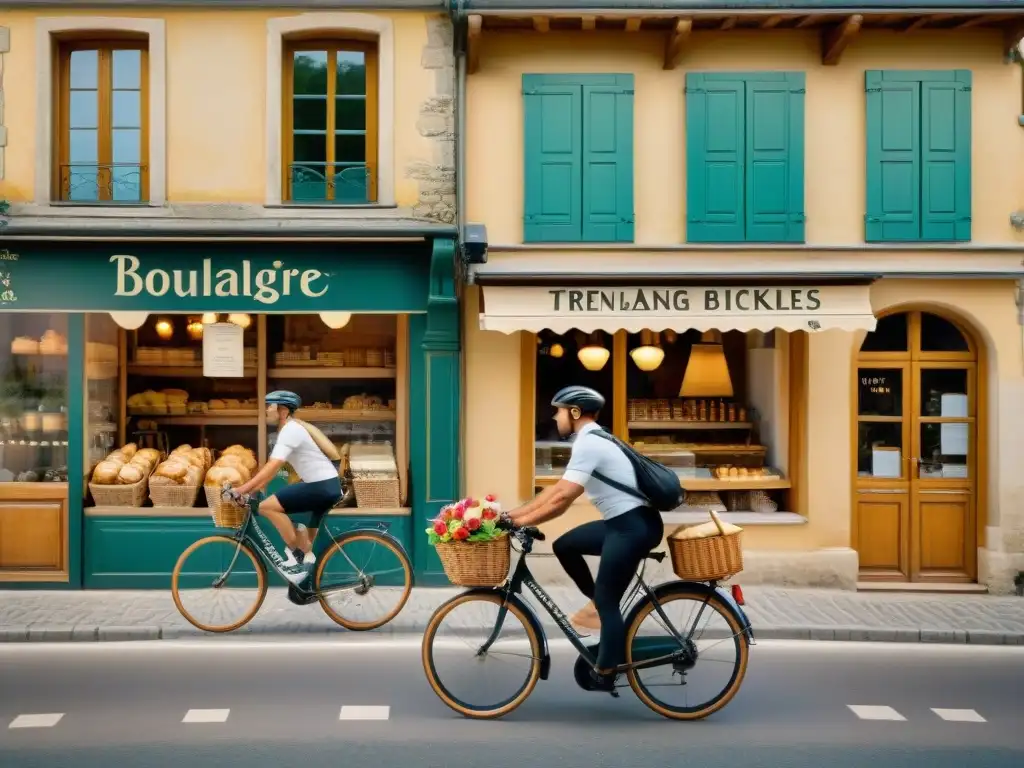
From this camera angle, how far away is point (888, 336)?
1120cm

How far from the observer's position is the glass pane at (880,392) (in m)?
11.2

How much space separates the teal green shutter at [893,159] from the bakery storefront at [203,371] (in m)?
4.35

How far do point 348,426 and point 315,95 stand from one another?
3.43m

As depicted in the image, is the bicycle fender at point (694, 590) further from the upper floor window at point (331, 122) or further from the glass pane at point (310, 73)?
the glass pane at point (310, 73)

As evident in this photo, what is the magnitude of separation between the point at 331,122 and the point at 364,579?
4.89m

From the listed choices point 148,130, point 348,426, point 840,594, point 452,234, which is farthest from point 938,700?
point 148,130

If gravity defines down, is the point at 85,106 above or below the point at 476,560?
above

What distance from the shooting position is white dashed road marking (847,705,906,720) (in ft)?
20.9

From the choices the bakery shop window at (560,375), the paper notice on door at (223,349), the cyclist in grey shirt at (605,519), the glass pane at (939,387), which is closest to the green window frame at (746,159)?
the bakery shop window at (560,375)

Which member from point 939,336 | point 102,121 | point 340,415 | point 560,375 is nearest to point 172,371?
point 340,415

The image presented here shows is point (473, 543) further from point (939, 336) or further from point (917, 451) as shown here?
point (939, 336)

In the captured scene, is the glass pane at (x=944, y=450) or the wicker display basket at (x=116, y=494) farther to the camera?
the glass pane at (x=944, y=450)

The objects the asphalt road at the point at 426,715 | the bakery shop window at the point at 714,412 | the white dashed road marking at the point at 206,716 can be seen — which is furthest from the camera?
the bakery shop window at the point at 714,412

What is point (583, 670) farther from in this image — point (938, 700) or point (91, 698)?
point (91, 698)
